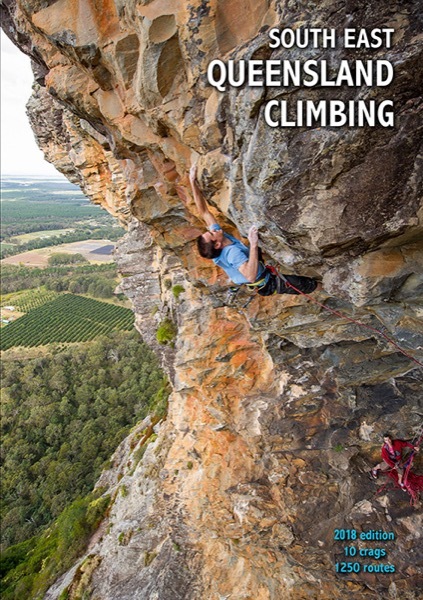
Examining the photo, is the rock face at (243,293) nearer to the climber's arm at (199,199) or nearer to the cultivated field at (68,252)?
the climber's arm at (199,199)

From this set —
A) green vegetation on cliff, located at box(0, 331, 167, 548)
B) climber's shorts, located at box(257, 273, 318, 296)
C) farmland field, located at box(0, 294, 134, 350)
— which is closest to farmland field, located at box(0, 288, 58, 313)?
farmland field, located at box(0, 294, 134, 350)

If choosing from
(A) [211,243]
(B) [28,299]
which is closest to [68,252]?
(B) [28,299]

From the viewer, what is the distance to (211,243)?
4516 millimetres

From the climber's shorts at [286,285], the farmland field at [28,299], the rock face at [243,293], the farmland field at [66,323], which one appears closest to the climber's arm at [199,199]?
the rock face at [243,293]

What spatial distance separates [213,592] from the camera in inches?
355

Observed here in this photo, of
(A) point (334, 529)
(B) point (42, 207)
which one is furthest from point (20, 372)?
(B) point (42, 207)

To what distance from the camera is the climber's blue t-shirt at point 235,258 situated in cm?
451

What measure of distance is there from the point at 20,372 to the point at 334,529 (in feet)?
107

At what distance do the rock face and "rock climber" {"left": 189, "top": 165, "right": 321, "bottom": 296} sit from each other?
0.21 meters

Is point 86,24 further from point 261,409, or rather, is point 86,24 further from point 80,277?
point 80,277

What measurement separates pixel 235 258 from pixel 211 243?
13.8 inches

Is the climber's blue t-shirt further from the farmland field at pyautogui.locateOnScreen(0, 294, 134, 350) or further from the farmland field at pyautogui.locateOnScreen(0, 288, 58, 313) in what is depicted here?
the farmland field at pyautogui.locateOnScreen(0, 288, 58, 313)

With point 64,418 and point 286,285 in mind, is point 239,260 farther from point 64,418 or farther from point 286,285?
point 64,418

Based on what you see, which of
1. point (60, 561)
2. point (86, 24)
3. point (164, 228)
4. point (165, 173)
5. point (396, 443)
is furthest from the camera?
point (60, 561)
